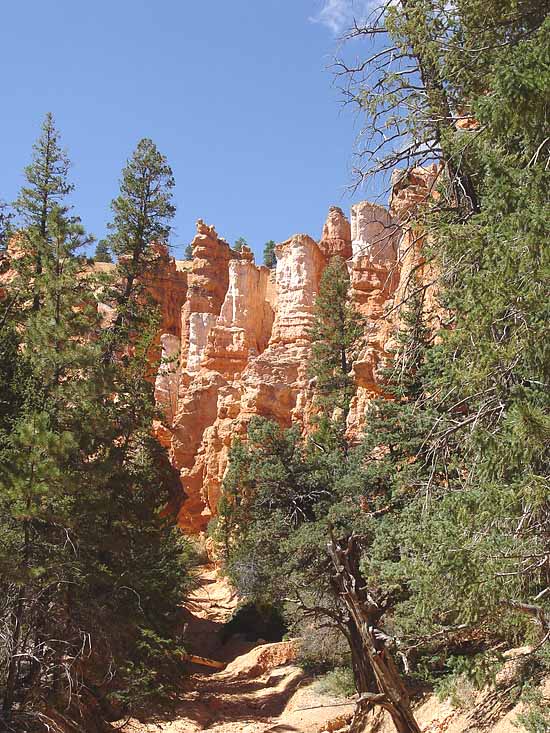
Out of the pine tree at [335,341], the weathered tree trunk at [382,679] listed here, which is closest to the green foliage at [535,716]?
the weathered tree trunk at [382,679]

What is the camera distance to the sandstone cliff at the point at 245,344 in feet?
136

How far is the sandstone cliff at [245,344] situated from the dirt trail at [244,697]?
56.7 ft

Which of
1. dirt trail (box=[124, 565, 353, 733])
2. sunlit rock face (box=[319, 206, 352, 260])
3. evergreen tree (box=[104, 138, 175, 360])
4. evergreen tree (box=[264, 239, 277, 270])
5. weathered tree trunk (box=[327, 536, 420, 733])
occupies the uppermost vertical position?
evergreen tree (box=[264, 239, 277, 270])

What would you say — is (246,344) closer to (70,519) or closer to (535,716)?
(70,519)

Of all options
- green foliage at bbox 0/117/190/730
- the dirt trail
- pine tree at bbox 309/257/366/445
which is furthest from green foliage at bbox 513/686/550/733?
pine tree at bbox 309/257/366/445

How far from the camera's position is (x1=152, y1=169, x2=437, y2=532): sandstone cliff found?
4150 centimetres

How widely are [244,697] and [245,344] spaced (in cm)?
3180

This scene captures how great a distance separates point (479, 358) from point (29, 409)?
7.54m

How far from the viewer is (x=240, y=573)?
24516 millimetres

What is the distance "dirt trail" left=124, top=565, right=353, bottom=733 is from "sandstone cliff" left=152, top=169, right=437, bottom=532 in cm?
1729

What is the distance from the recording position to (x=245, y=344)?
156 feet

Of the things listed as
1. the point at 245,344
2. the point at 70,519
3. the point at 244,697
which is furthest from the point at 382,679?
the point at 245,344

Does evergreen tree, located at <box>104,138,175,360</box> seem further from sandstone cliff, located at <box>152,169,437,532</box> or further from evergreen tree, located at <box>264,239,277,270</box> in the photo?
evergreen tree, located at <box>264,239,277,270</box>

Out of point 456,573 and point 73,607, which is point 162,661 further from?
point 456,573
